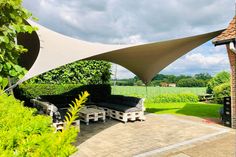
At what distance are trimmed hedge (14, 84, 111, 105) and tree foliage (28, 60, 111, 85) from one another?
1.37m

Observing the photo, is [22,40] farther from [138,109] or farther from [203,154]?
[203,154]

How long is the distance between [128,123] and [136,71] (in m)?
3.20

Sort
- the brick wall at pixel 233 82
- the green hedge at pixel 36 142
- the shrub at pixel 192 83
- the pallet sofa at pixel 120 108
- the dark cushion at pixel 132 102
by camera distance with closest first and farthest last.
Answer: the green hedge at pixel 36 142
the brick wall at pixel 233 82
the pallet sofa at pixel 120 108
the dark cushion at pixel 132 102
the shrub at pixel 192 83

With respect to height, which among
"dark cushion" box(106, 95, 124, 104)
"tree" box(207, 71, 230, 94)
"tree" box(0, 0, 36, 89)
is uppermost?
"tree" box(207, 71, 230, 94)

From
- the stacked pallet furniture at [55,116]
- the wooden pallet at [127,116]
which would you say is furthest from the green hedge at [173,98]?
the stacked pallet furniture at [55,116]

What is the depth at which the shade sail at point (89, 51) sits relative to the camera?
19.4 ft

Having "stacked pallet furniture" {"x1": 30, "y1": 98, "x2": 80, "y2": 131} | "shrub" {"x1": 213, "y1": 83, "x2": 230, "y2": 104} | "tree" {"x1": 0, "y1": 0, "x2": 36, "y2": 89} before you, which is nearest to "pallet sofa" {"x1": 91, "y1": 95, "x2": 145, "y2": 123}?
"stacked pallet furniture" {"x1": 30, "y1": 98, "x2": 80, "y2": 131}

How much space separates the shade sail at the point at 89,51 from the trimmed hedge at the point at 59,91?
359cm

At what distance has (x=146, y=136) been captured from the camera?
23.7 feet

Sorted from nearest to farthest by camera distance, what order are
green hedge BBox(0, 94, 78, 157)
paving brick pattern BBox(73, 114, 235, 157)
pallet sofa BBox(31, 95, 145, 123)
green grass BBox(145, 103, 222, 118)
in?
green hedge BBox(0, 94, 78, 157)
paving brick pattern BBox(73, 114, 235, 157)
pallet sofa BBox(31, 95, 145, 123)
green grass BBox(145, 103, 222, 118)

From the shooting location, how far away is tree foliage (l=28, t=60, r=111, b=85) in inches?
600

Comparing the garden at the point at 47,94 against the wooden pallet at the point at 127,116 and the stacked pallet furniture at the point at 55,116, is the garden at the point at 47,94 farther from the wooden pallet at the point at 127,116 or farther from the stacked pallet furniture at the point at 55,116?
the wooden pallet at the point at 127,116

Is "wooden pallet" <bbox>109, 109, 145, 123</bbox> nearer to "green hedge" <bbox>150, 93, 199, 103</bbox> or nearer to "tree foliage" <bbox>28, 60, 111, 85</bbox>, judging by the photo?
"tree foliage" <bbox>28, 60, 111, 85</bbox>

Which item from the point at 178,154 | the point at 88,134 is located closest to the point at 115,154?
the point at 178,154
